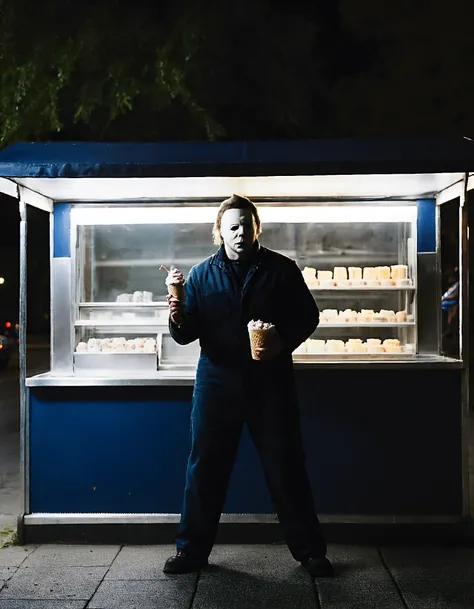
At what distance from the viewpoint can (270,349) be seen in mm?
4344

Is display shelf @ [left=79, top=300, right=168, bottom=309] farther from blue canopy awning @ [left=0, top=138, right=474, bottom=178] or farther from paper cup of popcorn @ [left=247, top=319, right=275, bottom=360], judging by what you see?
paper cup of popcorn @ [left=247, top=319, right=275, bottom=360]

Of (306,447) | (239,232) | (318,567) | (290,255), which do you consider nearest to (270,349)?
(239,232)

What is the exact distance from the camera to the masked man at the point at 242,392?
15.0ft

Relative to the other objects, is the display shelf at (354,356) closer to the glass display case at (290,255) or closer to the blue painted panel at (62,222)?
the glass display case at (290,255)

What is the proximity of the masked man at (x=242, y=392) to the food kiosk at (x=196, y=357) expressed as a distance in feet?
1.80

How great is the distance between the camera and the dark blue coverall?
4.56 metres

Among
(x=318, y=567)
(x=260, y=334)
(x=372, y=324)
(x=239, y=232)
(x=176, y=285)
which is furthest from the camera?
(x=372, y=324)

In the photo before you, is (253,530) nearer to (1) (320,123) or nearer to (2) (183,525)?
(2) (183,525)

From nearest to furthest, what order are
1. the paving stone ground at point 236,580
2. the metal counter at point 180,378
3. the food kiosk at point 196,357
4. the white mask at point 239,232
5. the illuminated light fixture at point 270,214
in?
the paving stone ground at point 236,580 → the white mask at point 239,232 → the food kiosk at point 196,357 → the metal counter at point 180,378 → the illuminated light fixture at point 270,214

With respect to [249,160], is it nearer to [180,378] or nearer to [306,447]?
[180,378]

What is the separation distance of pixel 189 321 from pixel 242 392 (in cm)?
55

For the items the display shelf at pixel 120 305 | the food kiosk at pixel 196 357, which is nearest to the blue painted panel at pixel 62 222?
the food kiosk at pixel 196 357

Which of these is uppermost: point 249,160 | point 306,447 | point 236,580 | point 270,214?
point 249,160

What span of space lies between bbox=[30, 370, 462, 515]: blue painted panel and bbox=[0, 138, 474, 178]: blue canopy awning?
4.81 feet
